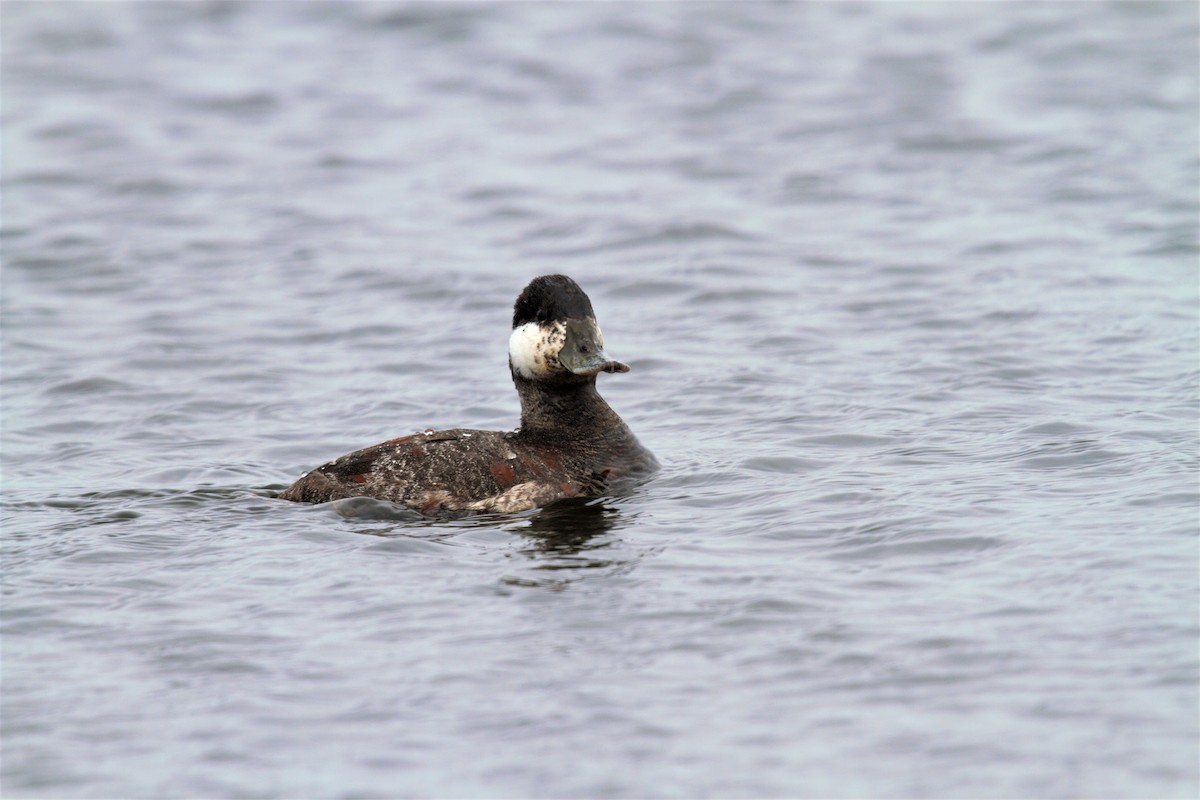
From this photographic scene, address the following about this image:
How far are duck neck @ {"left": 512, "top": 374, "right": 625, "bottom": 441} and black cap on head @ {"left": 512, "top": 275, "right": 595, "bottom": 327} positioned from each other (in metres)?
0.47

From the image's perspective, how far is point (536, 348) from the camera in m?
9.38

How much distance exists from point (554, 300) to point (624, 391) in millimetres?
3211

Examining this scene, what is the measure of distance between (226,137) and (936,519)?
14.9m

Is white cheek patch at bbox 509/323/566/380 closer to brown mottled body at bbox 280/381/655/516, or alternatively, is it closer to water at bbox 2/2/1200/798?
brown mottled body at bbox 280/381/655/516

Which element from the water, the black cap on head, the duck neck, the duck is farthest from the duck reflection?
the black cap on head

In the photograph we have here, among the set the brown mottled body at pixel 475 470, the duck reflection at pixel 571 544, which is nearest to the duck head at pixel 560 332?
the brown mottled body at pixel 475 470

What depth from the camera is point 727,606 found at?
7.38 metres

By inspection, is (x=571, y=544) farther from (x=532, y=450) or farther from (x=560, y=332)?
(x=560, y=332)

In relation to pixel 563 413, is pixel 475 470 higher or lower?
lower

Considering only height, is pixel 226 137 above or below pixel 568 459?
above

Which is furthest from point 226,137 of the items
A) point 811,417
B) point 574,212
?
point 811,417

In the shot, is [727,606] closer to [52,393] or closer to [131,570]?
[131,570]

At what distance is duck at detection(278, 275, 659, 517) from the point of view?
29.0 ft

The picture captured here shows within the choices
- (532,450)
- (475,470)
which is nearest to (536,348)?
(532,450)
